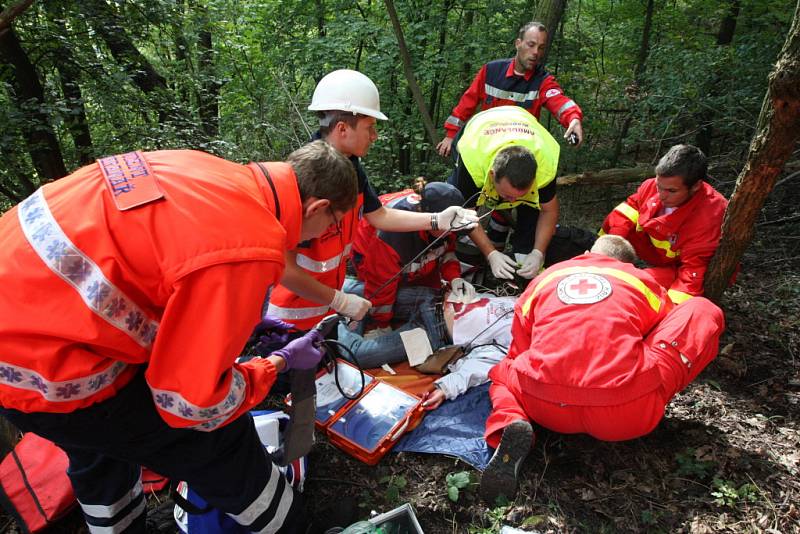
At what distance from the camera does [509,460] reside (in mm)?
2135

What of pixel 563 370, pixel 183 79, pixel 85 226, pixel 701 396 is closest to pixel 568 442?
pixel 563 370

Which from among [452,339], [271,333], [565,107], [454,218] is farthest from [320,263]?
[565,107]

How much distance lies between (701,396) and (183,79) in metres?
6.25

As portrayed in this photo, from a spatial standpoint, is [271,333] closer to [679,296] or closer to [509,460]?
[509,460]

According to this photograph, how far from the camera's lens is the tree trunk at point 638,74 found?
596 centimetres

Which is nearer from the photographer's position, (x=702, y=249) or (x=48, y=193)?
(x=48, y=193)

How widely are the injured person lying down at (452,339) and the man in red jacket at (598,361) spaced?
68 cm

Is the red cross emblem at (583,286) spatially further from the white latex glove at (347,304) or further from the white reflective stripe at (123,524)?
the white reflective stripe at (123,524)

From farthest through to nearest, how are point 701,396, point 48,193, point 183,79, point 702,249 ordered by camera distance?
point 183,79, point 702,249, point 701,396, point 48,193

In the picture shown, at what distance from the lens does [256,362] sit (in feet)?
5.25

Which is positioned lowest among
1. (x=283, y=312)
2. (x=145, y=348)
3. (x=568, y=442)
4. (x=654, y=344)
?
(x=568, y=442)

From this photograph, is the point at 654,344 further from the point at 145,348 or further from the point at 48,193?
the point at 48,193

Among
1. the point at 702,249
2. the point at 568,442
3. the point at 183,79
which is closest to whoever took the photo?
the point at 568,442

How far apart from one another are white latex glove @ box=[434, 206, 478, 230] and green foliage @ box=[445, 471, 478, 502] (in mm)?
1545
